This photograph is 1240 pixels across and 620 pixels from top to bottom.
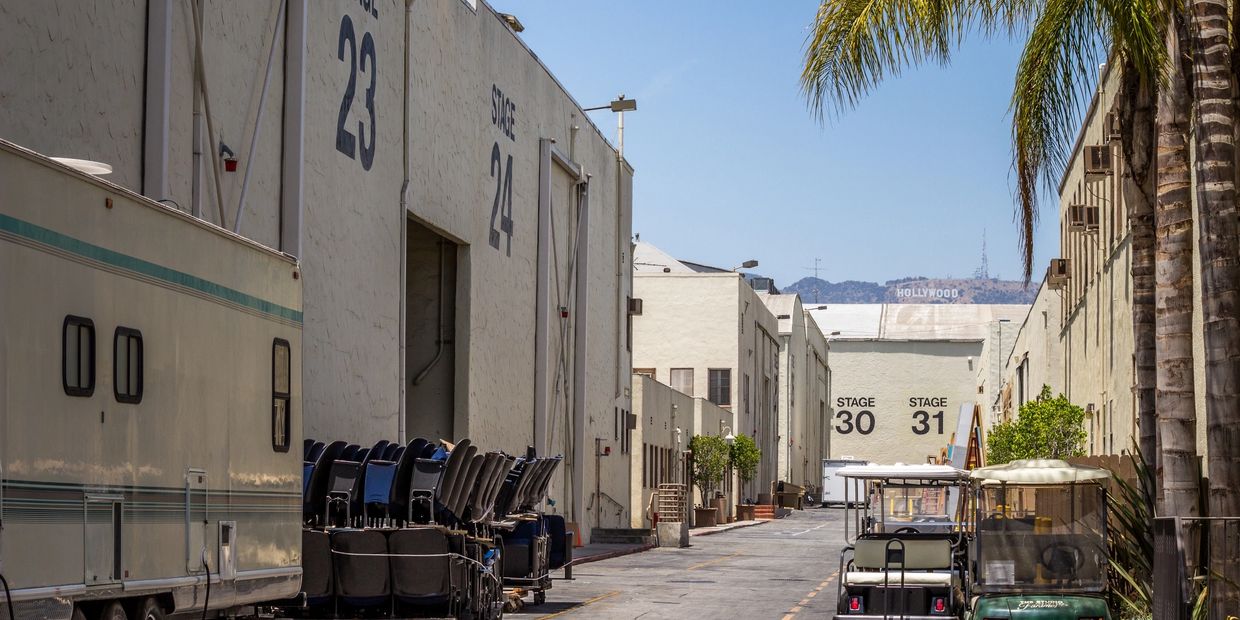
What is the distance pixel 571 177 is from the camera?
4428 centimetres

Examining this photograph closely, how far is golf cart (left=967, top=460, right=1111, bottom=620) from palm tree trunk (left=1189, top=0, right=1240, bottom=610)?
1452 mm

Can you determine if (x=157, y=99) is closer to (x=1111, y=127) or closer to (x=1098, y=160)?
(x=1098, y=160)

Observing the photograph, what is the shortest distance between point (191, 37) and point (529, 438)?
21.1m

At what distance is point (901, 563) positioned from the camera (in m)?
18.0

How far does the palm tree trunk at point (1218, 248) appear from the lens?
14734 millimetres

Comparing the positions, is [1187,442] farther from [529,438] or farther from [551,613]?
[529,438]

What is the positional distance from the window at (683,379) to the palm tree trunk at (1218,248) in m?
68.9

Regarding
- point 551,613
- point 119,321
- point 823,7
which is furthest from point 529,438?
point 119,321

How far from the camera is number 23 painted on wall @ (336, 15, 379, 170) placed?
25.7 m

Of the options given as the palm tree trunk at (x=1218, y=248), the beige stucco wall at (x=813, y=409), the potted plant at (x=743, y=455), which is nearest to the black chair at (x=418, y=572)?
the palm tree trunk at (x=1218, y=248)

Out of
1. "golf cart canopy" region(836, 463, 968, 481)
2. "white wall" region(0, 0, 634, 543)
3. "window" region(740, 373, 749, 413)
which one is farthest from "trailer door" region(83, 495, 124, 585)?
"window" region(740, 373, 749, 413)

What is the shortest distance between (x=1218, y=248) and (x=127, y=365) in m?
9.83

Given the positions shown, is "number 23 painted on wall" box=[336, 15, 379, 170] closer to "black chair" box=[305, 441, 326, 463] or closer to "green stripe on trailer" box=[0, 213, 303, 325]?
"black chair" box=[305, 441, 326, 463]

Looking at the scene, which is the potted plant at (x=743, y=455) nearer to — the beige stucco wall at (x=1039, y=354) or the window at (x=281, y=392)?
the beige stucco wall at (x=1039, y=354)
